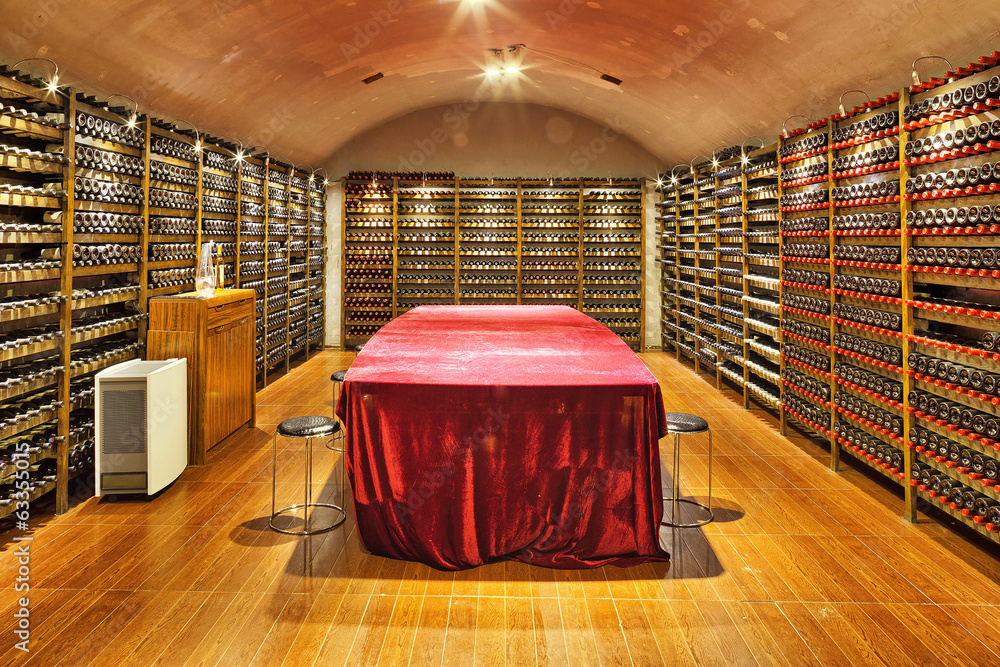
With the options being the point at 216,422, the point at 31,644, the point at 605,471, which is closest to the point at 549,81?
the point at 216,422

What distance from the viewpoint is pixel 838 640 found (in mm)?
3039

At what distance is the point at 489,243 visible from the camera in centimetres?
1196

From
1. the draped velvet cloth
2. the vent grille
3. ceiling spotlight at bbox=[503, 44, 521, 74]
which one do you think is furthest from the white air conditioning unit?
ceiling spotlight at bbox=[503, 44, 521, 74]

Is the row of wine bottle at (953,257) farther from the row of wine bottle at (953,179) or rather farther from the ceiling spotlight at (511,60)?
the ceiling spotlight at (511,60)

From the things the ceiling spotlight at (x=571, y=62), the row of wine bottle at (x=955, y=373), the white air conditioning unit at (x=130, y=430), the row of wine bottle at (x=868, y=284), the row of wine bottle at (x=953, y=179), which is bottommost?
the white air conditioning unit at (x=130, y=430)

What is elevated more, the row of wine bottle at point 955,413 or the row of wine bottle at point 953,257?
the row of wine bottle at point 953,257

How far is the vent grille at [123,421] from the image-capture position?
4566 mm

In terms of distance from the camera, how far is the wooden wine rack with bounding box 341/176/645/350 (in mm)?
11852

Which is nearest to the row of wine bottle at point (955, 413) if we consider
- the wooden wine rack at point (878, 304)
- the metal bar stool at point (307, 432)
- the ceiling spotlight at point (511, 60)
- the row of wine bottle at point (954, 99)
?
the wooden wine rack at point (878, 304)

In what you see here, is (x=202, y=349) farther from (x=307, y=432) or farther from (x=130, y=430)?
(x=307, y=432)

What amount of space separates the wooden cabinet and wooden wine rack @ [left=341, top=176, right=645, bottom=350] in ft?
19.2

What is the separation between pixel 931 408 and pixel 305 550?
3912mm

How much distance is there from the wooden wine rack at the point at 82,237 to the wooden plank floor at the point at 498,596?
86 cm

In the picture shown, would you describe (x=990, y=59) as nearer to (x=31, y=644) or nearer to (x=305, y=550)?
(x=305, y=550)
